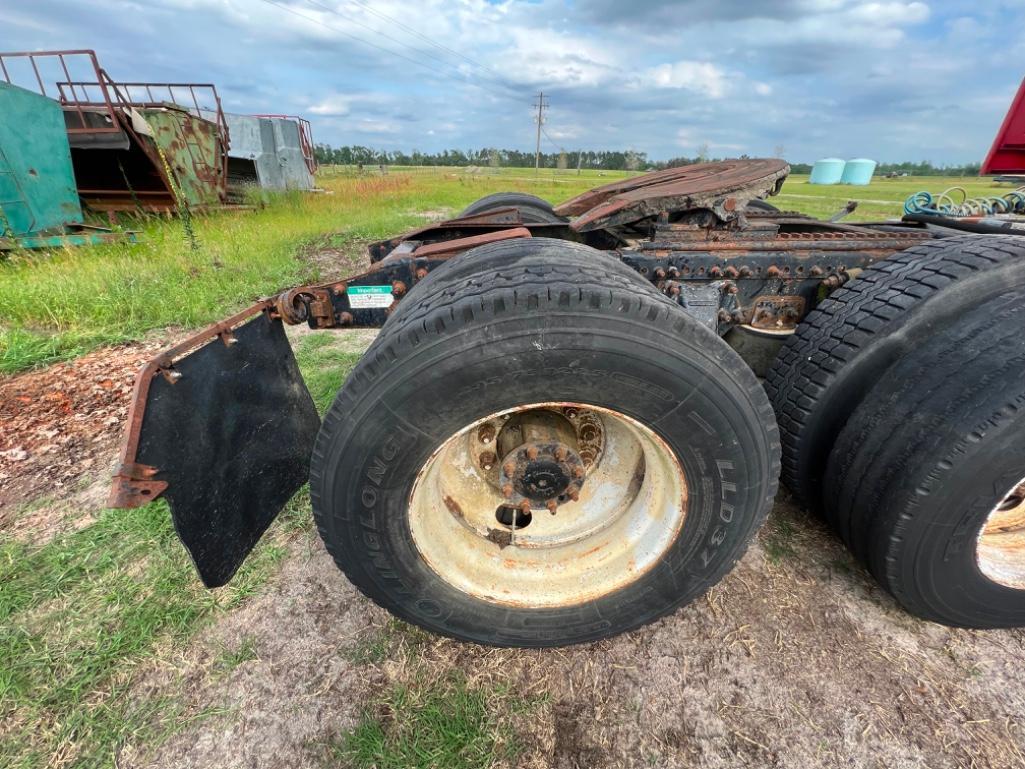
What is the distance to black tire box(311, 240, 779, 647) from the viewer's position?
4.76 feet

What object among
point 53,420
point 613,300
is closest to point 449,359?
point 613,300

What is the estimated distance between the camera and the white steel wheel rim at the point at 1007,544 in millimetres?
1909

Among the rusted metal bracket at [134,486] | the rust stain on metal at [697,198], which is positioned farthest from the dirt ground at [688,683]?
the rust stain on metal at [697,198]

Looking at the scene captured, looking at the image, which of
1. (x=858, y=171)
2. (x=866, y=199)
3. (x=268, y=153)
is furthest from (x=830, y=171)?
(x=268, y=153)

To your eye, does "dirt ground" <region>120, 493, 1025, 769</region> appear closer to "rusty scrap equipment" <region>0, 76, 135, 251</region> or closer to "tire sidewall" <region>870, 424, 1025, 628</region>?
"tire sidewall" <region>870, 424, 1025, 628</region>

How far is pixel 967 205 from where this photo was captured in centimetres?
428

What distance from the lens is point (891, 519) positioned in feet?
5.94

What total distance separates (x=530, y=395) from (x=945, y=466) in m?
1.39

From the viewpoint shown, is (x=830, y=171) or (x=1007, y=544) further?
(x=830, y=171)

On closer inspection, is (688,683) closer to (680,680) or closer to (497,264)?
(680,680)

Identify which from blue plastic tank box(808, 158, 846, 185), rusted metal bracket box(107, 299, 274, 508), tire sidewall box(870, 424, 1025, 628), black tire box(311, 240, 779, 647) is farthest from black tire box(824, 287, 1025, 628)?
blue plastic tank box(808, 158, 846, 185)

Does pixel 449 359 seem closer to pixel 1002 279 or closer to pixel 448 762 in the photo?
pixel 448 762

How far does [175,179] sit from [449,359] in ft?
31.9

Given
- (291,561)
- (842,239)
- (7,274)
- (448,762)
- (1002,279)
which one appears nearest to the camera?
(448,762)
